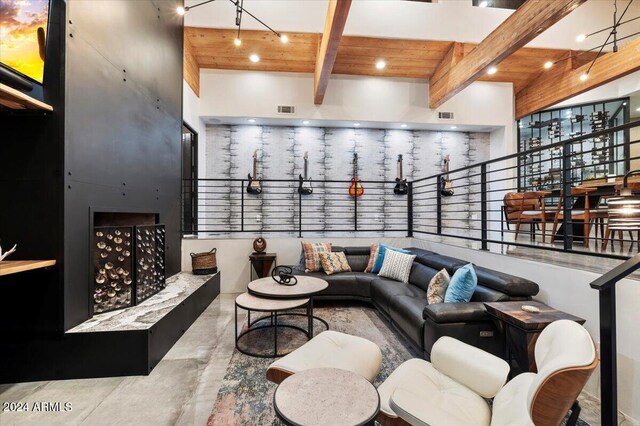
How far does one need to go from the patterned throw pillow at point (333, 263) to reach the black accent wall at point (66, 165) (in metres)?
2.50

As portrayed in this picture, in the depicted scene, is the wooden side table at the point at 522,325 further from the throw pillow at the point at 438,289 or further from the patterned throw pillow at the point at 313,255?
the patterned throw pillow at the point at 313,255

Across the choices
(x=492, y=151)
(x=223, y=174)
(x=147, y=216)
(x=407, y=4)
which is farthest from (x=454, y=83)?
(x=147, y=216)

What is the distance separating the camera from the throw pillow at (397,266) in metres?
3.90

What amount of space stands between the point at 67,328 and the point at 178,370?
2.84 feet

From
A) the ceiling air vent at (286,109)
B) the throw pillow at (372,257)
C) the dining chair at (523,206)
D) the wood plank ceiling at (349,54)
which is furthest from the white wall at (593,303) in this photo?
the ceiling air vent at (286,109)

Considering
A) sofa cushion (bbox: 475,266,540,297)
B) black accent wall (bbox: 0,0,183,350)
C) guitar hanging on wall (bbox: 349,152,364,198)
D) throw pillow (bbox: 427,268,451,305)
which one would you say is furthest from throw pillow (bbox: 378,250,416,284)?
black accent wall (bbox: 0,0,183,350)

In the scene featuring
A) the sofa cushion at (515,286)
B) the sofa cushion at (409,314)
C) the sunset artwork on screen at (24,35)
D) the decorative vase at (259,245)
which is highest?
the sunset artwork on screen at (24,35)

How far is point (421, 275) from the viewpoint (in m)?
3.66

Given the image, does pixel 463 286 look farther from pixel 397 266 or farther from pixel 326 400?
pixel 326 400

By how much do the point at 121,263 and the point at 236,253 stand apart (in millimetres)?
2078

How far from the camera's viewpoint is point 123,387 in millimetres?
2135

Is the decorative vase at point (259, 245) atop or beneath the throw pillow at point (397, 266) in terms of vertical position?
atop

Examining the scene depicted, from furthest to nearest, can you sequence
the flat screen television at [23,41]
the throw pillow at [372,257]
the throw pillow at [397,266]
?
1. the throw pillow at [372,257]
2. the throw pillow at [397,266]
3. the flat screen television at [23,41]

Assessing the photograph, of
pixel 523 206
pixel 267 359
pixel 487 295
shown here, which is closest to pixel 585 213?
pixel 523 206
